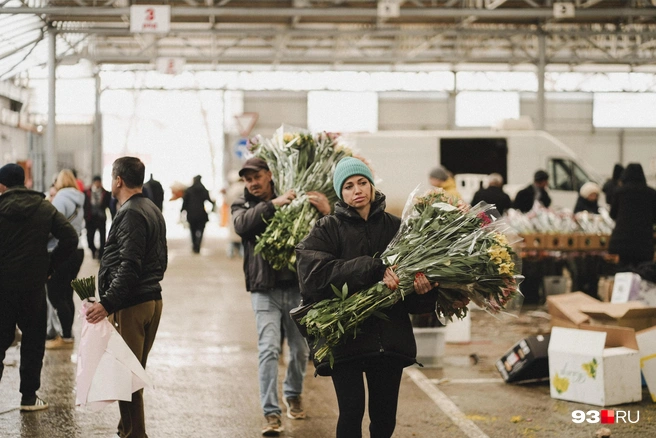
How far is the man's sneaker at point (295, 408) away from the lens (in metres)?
6.20

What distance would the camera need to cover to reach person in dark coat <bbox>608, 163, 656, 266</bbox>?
9562mm

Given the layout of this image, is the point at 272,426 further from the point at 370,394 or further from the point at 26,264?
the point at 26,264

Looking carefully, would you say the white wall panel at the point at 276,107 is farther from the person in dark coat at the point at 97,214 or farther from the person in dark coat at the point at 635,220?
the person in dark coat at the point at 635,220

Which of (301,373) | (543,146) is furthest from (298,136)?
(543,146)

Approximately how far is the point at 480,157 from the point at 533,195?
14.5ft

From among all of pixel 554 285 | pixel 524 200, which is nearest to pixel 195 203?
pixel 524 200

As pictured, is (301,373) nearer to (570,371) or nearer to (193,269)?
(570,371)

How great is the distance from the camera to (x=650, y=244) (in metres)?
9.59

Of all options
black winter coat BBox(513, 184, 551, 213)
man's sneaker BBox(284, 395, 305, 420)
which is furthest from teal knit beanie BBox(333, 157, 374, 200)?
black winter coat BBox(513, 184, 551, 213)

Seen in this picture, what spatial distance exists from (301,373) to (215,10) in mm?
13956

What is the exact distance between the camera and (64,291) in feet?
29.8

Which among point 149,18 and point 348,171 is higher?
point 149,18

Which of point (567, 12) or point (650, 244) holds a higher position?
point (567, 12)

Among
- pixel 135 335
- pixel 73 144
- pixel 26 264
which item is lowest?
pixel 135 335
